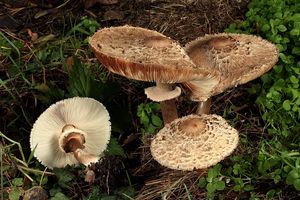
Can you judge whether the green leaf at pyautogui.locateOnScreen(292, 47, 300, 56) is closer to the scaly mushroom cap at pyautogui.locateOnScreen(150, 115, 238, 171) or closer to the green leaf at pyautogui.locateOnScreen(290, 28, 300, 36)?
the green leaf at pyautogui.locateOnScreen(290, 28, 300, 36)

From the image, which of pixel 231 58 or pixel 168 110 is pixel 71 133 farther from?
pixel 231 58

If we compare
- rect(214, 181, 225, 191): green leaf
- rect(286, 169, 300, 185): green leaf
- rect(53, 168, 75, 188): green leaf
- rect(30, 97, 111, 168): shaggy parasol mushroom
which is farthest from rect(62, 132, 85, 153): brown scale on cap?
rect(286, 169, 300, 185): green leaf

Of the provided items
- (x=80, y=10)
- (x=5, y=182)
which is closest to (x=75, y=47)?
(x=80, y=10)

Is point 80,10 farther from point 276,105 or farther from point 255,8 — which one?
point 276,105

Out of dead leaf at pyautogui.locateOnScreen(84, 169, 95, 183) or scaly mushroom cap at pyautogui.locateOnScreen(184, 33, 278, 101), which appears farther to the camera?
dead leaf at pyautogui.locateOnScreen(84, 169, 95, 183)

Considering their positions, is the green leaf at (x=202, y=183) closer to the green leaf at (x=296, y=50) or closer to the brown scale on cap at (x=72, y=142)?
the brown scale on cap at (x=72, y=142)

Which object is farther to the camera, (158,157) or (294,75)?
(294,75)

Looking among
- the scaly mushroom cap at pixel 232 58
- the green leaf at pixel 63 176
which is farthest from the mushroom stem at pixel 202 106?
the green leaf at pixel 63 176
